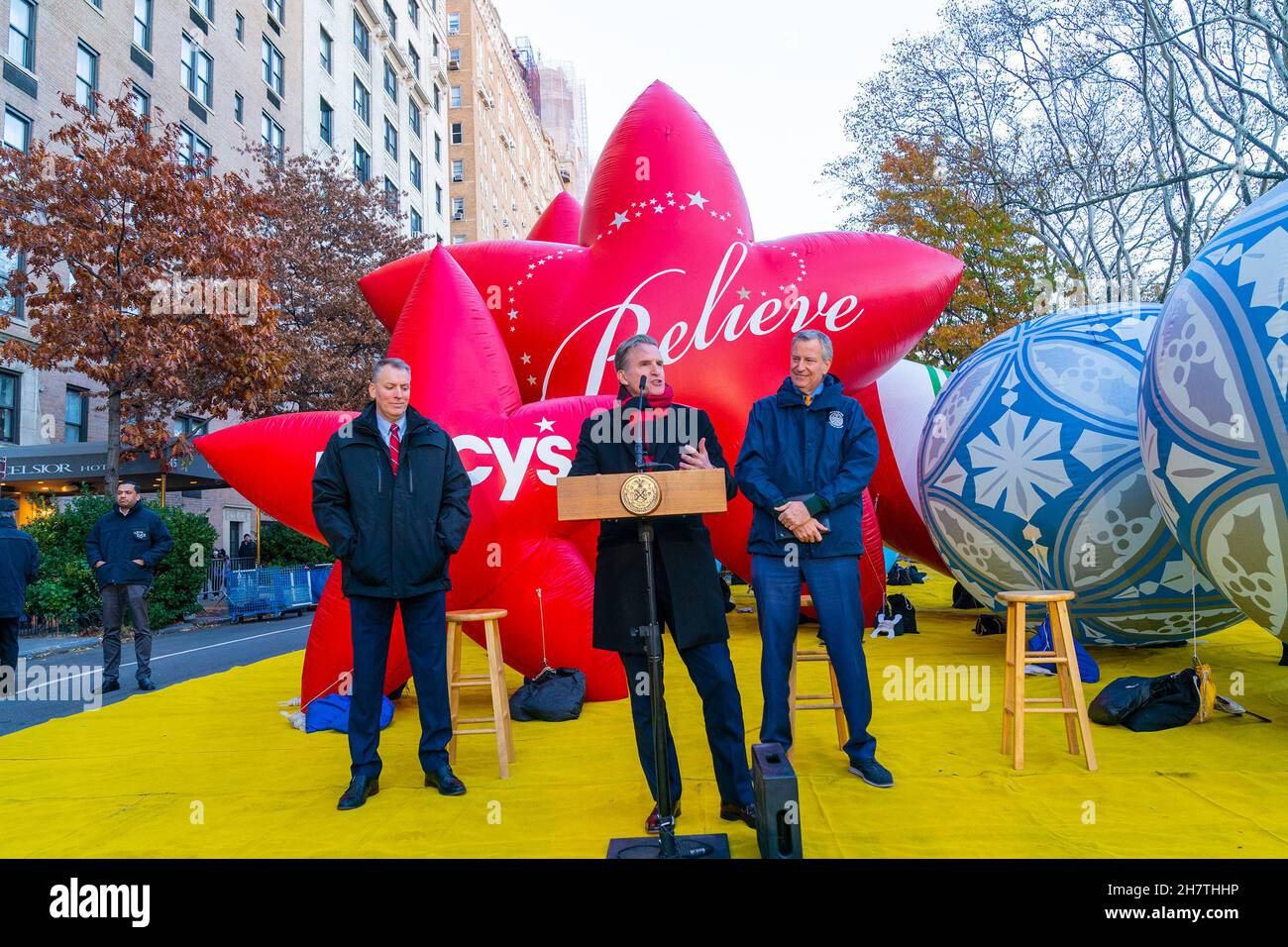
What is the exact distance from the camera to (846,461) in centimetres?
360

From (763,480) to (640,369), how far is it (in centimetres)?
86

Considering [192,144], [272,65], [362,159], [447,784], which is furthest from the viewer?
[362,159]

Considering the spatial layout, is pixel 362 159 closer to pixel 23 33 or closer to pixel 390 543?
pixel 23 33

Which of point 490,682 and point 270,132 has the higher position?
point 270,132

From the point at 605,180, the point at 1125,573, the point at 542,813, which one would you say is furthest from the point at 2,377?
the point at 1125,573

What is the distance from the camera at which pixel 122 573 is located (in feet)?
22.8

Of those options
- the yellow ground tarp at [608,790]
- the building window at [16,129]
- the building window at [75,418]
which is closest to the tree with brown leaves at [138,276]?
the building window at [16,129]

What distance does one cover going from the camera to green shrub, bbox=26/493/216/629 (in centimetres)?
1216

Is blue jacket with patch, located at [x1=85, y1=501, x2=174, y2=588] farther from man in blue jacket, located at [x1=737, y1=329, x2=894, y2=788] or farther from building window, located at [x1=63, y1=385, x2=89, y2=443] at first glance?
building window, located at [x1=63, y1=385, x2=89, y2=443]

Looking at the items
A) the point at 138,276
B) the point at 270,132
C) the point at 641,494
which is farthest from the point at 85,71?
the point at 641,494

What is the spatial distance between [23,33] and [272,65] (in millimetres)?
10748

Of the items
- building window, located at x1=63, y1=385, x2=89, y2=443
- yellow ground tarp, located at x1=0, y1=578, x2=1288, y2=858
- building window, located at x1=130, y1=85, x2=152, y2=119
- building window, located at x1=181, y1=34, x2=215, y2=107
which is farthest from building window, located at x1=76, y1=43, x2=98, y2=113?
yellow ground tarp, located at x1=0, y1=578, x2=1288, y2=858

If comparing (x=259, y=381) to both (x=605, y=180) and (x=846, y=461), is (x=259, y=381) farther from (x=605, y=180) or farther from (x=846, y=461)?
(x=846, y=461)

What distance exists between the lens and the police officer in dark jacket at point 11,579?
6.15m
